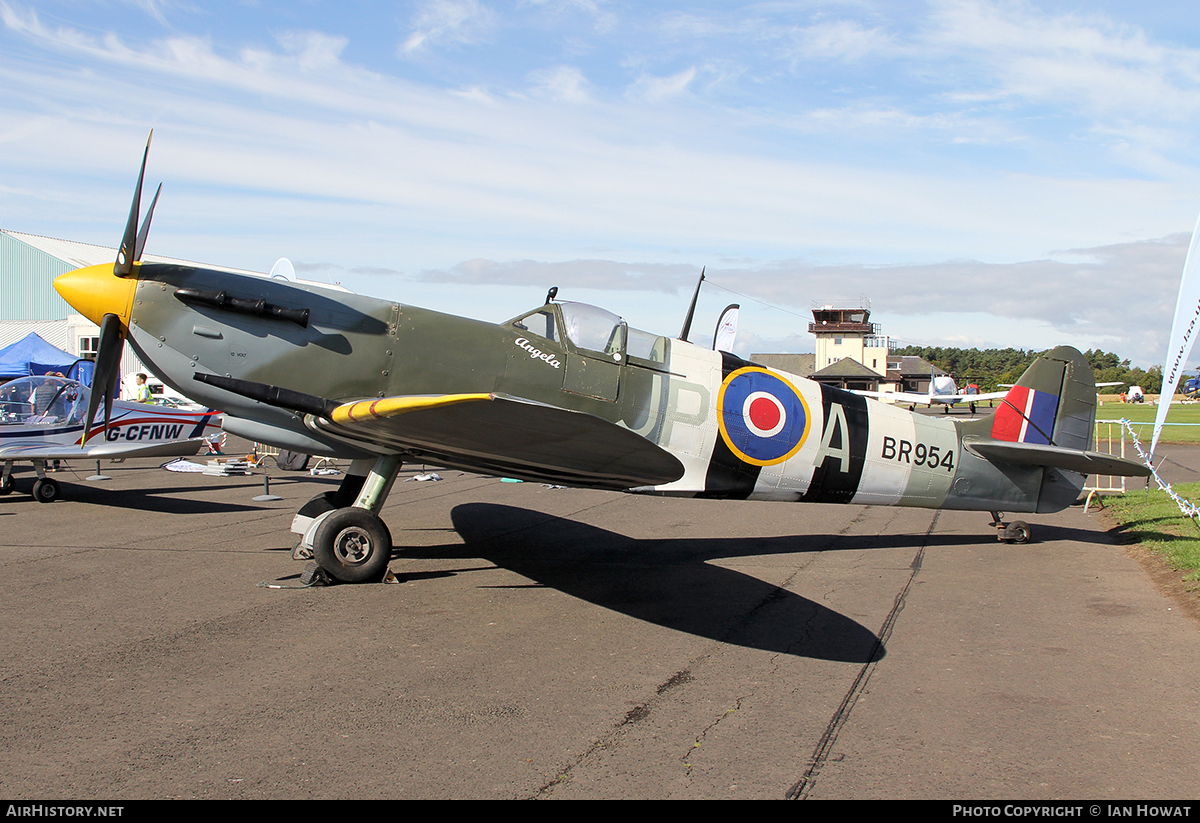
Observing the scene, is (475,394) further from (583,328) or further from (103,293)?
(103,293)

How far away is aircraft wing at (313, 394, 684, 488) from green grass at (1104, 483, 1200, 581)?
5339 millimetres

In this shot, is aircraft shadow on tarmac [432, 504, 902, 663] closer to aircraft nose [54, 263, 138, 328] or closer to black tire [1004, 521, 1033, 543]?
black tire [1004, 521, 1033, 543]

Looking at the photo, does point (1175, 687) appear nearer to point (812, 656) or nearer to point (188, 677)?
point (812, 656)

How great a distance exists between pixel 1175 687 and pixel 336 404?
6.20m

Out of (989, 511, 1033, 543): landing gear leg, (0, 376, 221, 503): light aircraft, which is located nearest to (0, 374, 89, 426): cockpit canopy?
(0, 376, 221, 503): light aircraft

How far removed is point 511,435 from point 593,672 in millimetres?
1666

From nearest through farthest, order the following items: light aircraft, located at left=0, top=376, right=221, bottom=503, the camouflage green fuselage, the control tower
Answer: the camouflage green fuselage < light aircraft, located at left=0, top=376, right=221, bottom=503 < the control tower

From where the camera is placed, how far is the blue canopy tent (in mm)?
24125

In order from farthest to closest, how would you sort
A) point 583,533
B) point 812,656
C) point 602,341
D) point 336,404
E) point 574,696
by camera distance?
point 583,533 → point 602,341 → point 336,404 → point 812,656 → point 574,696

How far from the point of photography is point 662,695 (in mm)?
4461

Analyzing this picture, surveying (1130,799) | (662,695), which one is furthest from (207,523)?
(1130,799)

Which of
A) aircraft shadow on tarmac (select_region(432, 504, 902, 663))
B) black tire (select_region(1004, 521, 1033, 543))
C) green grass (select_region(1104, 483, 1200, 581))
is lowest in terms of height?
aircraft shadow on tarmac (select_region(432, 504, 902, 663))

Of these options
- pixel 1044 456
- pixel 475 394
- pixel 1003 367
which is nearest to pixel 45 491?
pixel 475 394

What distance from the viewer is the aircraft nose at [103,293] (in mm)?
6449
